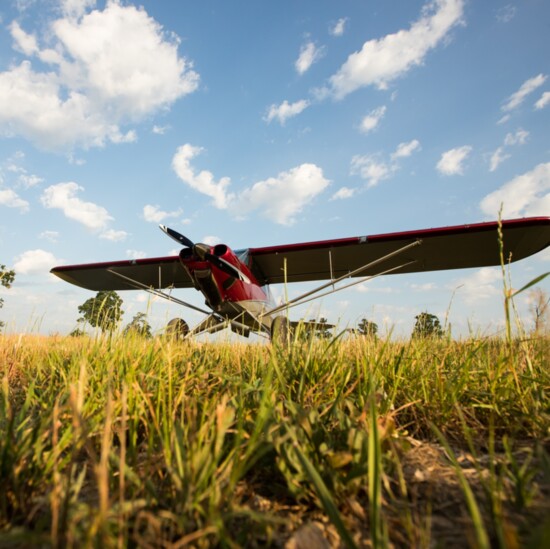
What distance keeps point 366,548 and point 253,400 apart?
33.5 inches

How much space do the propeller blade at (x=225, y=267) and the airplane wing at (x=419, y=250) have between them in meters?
1.18

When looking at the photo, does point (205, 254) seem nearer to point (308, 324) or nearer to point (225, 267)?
point (225, 267)

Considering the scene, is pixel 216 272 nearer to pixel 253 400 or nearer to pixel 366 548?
pixel 253 400

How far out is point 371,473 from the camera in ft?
2.63

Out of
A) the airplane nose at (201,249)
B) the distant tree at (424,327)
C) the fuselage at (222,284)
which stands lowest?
the distant tree at (424,327)

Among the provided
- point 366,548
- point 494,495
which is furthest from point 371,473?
point 494,495

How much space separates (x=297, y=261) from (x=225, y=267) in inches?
129

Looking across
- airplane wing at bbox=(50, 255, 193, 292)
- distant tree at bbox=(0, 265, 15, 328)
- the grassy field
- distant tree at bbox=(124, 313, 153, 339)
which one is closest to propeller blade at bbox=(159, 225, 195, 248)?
airplane wing at bbox=(50, 255, 193, 292)

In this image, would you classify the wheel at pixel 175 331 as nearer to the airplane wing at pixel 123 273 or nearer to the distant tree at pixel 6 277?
the airplane wing at pixel 123 273

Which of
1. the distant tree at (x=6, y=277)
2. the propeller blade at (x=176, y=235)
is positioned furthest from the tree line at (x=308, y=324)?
the distant tree at (x=6, y=277)

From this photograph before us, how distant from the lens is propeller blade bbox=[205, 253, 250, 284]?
27.2 feet

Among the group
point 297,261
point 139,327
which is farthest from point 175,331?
point 297,261

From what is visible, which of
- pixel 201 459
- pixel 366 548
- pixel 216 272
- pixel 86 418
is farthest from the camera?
pixel 216 272

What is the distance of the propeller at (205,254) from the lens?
821 centimetres
